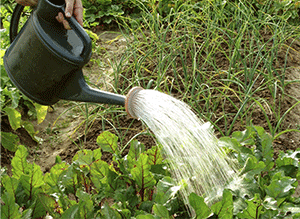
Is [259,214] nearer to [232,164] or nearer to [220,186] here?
[220,186]

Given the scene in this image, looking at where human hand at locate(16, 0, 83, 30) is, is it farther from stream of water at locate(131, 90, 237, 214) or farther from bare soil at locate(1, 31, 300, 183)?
bare soil at locate(1, 31, 300, 183)

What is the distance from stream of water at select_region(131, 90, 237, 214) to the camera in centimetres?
169

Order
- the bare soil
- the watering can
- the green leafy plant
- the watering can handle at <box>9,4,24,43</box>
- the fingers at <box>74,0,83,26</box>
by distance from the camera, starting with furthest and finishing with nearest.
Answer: the bare soil
the watering can handle at <box>9,4,24,43</box>
the fingers at <box>74,0,83,26</box>
the watering can
the green leafy plant

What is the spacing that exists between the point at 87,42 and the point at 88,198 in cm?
61

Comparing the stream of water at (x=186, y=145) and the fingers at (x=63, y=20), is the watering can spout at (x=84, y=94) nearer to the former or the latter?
the stream of water at (x=186, y=145)

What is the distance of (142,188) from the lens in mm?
1775

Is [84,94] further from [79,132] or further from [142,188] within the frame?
[79,132]

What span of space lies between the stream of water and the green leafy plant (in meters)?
0.07

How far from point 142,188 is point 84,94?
475mm

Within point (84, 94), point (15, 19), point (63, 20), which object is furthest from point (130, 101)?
point (15, 19)

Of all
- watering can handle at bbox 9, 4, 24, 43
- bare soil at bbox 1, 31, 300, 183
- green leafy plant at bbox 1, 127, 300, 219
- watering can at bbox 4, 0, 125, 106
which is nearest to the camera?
green leafy plant at bbox 1, 127, 300, 219

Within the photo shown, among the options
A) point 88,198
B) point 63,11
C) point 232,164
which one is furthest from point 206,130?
point 63,11

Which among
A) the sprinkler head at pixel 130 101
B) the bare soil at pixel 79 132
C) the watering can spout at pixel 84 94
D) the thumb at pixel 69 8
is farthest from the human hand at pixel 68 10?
the bare soil at pixel 79 132

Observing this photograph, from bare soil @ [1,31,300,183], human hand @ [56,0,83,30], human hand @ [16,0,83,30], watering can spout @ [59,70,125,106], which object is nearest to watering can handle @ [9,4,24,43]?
human hand @ [16,0,83,30]
